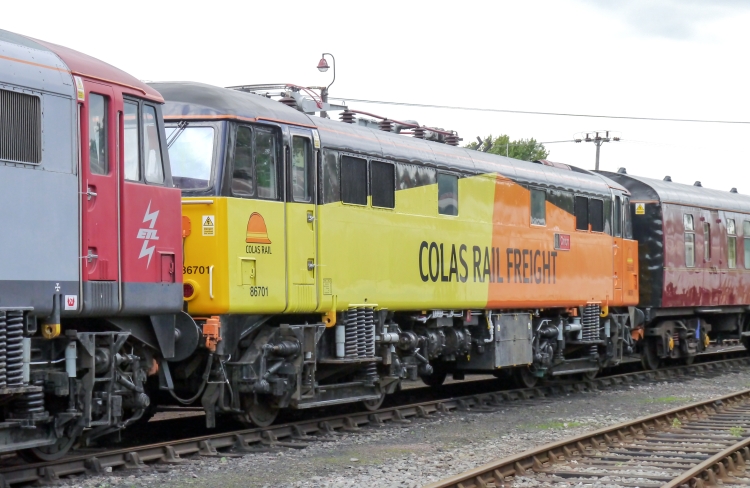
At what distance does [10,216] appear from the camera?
848 cm

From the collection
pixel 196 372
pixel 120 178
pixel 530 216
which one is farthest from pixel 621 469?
pixel 530 216

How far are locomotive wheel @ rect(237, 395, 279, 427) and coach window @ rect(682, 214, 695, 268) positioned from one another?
12936 mm

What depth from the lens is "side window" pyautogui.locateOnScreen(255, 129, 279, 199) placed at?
12.0 m

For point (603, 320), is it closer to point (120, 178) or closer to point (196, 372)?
point (196, 372)

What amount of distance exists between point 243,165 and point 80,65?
8.96 ft

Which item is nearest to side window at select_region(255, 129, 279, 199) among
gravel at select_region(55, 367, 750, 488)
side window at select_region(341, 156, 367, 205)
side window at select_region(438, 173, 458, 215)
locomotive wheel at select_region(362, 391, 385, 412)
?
side window at select_region(341, 156, 367, 205)

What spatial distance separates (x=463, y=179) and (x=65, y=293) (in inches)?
320

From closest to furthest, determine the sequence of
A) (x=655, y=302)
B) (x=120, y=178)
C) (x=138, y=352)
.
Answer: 1. (x=120, y=178)
2. (x=138, y=352)
3. (x=655, y=302)

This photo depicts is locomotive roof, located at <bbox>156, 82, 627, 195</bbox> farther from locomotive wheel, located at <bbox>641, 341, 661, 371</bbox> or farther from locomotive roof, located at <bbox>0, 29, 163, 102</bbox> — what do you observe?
locomotive wheel, located at <bbox>641, 341, 661, 371</bbox>

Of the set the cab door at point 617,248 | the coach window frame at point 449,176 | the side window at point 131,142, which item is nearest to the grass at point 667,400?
the cab door at point 617,248

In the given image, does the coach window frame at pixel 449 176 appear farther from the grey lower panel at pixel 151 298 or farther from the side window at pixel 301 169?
the grey lower panel at pixel 151 298

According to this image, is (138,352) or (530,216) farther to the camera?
(530,216)

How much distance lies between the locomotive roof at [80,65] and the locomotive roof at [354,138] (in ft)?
5.27

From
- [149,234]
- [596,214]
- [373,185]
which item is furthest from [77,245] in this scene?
[596,214]
